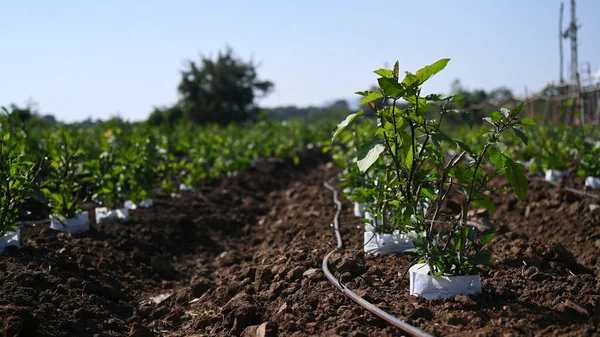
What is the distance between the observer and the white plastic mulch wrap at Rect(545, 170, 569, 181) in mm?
8086

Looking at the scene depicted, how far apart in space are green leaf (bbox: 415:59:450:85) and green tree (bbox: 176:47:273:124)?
2830 cm

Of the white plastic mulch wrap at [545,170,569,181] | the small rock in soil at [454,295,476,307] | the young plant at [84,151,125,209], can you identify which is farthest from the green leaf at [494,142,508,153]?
the white plastic mulch wrap at [545,170,569,181]

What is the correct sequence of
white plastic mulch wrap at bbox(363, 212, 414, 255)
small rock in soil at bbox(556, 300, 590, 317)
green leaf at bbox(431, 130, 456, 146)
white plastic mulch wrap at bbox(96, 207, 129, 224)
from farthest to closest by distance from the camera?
1. white plastic mulch wrap at bbox(96, 207, 129, 224)
2. white plastic mulch wrap at bbox(363, 212, 414, 255)
3. green leaf at bbox(431, 130, 456, 146)
4. small rock in soil at bbox(556, 300, 590, 317)

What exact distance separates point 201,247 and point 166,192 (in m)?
2.20

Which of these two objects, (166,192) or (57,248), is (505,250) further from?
(166,192)

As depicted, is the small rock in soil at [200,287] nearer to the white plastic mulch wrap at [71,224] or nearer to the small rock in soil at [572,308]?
the white plastic mulch wrap at [71,224]

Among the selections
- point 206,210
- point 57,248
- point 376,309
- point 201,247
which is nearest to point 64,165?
point 57,248

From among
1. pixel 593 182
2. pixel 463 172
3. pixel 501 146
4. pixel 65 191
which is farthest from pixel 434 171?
pixel 593 182

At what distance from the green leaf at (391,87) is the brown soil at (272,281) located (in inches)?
40.4

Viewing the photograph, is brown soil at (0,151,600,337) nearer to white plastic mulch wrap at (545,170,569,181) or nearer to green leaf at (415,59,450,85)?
white plastic mulch wrap at (545,170,569,181)

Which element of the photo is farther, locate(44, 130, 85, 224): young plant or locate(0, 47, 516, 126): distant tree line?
locate(0, 47, 516, 126): distant tree line

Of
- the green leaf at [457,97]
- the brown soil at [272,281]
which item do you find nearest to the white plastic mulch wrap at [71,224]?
the brown soil at [272,281]

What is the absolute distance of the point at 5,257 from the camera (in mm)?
4262

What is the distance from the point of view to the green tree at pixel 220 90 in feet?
105
